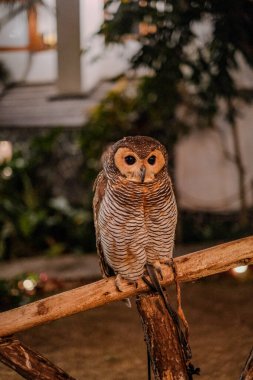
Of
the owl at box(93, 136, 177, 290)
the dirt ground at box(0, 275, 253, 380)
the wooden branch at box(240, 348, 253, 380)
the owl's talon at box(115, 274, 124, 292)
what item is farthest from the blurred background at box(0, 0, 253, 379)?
the wooden branch at box(240, 348, 253, 380)

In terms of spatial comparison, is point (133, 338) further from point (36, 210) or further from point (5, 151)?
point (5, 151)

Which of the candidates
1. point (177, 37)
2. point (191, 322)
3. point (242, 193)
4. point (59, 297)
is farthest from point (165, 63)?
point (242, 193)

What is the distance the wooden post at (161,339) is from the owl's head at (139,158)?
0.72 meters

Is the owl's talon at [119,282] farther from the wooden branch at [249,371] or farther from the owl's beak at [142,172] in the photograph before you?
the wooden branch at [249,371]

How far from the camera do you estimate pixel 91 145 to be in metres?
7.65

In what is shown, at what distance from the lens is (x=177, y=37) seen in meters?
4.60

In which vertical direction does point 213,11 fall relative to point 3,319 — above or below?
above

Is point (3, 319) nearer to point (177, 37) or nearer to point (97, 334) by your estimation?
point (97, 334)

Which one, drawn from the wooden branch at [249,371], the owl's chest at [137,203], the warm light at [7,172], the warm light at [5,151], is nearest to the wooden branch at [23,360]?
the owl's chest at [137,203]

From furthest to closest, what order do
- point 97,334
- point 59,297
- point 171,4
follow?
point 97,334 < point 171,4 < point 59,297

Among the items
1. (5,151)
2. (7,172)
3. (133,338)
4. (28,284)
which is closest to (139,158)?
(133,338)

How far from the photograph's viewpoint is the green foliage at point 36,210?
7.51 metres

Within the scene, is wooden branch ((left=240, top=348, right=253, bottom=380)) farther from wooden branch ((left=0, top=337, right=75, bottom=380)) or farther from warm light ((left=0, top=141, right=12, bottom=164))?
warm light ((left=0, top=141, right=12, bottom=164))

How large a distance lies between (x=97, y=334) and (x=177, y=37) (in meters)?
2.83
